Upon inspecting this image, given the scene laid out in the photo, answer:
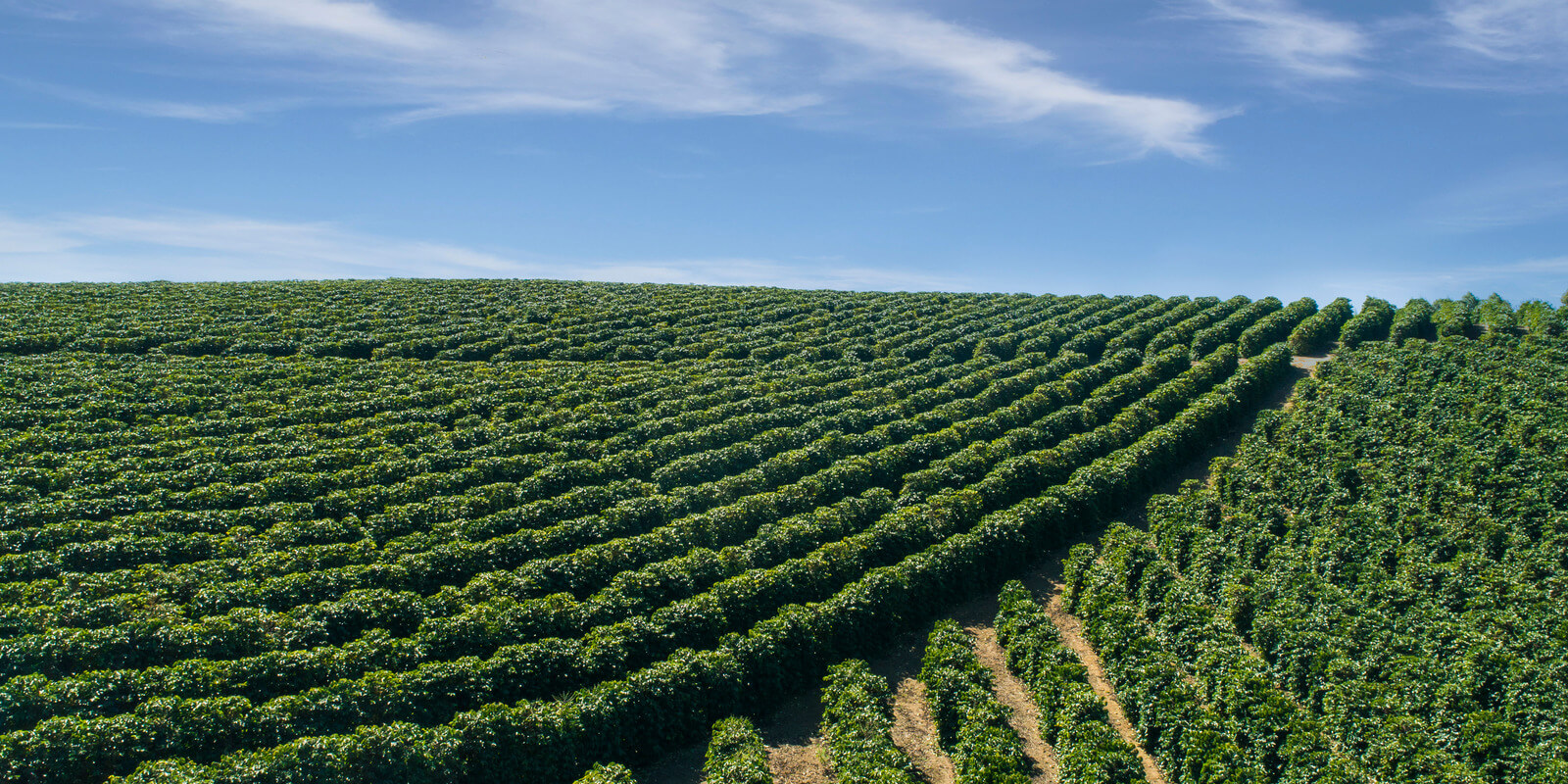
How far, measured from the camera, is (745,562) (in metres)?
22.8

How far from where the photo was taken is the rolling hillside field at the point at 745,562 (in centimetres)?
1614

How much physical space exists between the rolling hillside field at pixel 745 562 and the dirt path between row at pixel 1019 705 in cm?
9

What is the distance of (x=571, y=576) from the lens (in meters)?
21.4

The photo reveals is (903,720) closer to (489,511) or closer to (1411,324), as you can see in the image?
Result: (489,511)

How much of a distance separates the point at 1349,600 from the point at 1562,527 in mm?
9266

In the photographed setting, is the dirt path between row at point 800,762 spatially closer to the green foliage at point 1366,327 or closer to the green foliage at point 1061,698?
the green foliage at point 1061,698

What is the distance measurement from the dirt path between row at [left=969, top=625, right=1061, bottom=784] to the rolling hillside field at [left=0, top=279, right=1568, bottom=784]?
9cm

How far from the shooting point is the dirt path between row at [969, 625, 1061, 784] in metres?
17.2

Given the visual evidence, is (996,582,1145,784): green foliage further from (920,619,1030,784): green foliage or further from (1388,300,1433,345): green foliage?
(1388,300,1433,345): green foliage

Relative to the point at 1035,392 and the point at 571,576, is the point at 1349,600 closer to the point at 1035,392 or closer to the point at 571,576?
the point at 1035,392

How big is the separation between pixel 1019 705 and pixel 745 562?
26.4ft

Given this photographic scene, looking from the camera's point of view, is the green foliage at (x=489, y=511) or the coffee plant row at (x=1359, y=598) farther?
the green foliage at (x=489, y=511)

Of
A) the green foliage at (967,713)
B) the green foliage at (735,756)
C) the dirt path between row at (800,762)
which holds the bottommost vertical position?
the dirt path between row at (800,762)

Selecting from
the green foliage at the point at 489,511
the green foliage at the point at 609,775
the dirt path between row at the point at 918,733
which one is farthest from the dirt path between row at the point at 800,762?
the green foliage at the point at 609,775
